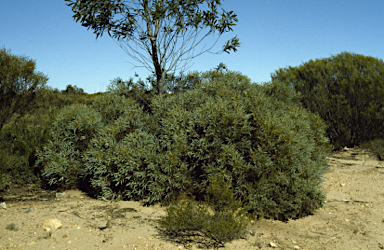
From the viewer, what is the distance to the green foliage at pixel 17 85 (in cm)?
877

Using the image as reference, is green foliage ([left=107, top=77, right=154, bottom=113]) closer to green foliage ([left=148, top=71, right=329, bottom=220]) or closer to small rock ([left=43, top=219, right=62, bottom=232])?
green foliage ([left=148, top=71, right=329, bottom=220])

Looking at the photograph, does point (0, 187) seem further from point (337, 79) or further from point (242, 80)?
point (337, 79)

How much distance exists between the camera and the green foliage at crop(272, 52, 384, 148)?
1105cm

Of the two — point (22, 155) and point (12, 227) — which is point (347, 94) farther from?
point (12, 227)

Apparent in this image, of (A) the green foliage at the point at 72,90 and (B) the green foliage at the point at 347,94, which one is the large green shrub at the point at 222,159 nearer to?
(B) the green foliage at the point at 347,94

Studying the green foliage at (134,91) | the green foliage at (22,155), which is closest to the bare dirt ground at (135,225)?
the green foliage at (22,155)

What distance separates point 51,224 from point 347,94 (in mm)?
11320

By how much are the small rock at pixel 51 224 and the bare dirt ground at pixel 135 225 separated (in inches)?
2.2

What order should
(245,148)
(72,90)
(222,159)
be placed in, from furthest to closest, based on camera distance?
1. (72,90)
2. (245,148)
3. (222,159)

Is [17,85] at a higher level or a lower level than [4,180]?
higher

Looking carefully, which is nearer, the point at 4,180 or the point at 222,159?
the point at 222,159

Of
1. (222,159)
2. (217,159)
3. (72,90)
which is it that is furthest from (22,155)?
(72,90)

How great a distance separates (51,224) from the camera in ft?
13.1

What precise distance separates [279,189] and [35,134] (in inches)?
229
